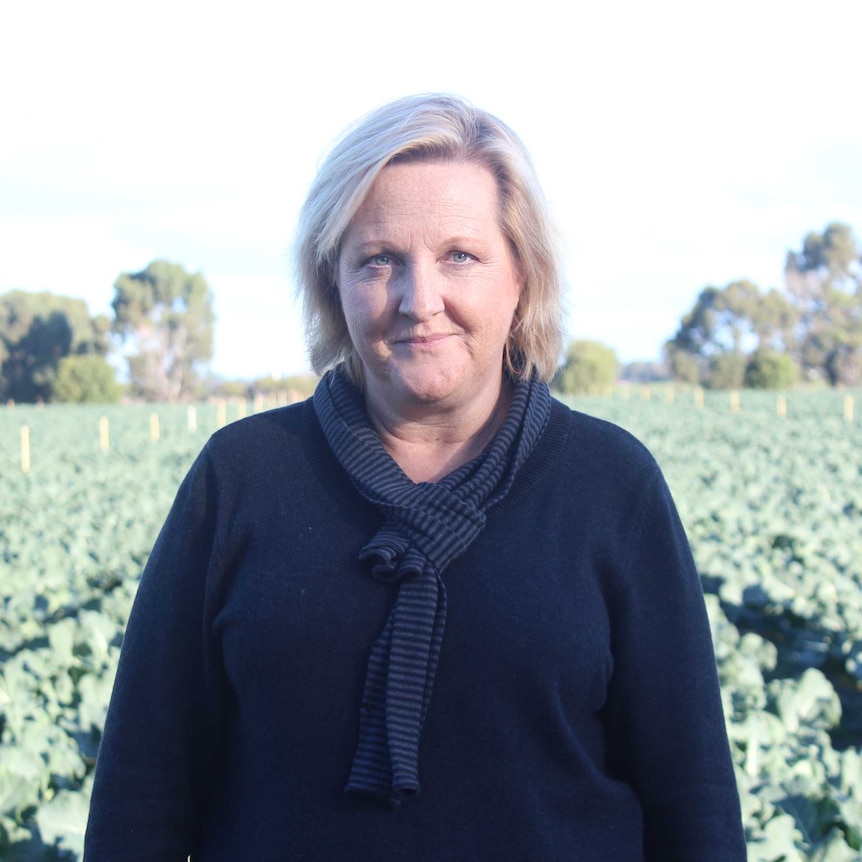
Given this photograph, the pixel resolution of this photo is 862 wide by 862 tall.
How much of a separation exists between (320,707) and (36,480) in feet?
48.2

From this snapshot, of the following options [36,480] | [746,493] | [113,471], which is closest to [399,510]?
[746,493]

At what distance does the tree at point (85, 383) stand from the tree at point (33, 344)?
3.77 metres

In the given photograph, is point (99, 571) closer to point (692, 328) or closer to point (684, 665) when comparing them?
point (684, 665)

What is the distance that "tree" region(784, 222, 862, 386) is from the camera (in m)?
74.2

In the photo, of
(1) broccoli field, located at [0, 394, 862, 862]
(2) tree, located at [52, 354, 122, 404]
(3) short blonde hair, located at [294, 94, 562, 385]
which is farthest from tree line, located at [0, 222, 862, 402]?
(3) short blonde hair, located at [294, 94, 562, 385]

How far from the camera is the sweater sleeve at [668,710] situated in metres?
1.77

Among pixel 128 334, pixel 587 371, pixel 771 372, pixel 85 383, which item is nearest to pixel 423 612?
pixel 771 372

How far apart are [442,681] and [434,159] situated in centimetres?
80

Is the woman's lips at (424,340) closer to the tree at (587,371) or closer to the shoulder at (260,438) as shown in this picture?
the shoulder at (260,438)

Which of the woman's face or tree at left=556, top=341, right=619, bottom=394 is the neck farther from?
tree at left=556, top=341, right=619, bottom=394

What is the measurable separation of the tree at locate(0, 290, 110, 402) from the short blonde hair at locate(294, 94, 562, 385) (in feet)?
221

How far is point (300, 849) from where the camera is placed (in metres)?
1.68

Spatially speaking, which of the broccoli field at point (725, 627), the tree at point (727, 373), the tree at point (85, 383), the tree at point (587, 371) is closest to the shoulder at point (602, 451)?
the broccoli field at point (725, 627)

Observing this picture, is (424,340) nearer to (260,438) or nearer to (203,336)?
(260,438)
